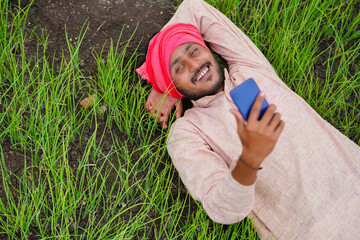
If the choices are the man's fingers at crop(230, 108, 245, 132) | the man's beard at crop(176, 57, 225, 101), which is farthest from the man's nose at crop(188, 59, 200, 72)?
the man's fingers at crop(230, 108, 245, 132)

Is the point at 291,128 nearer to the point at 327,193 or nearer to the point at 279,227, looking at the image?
the point at 327,193

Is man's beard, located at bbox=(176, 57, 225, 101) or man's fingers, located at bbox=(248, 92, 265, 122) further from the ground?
man's fingers, located at bbox=(248, 92, 265, 122)

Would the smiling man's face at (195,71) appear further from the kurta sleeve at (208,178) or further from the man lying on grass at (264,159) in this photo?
the kurta sleeve at (208,178)

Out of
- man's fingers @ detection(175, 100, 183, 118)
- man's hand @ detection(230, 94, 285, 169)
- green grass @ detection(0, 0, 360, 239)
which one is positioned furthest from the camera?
man's fingers @ detection(175, 100, 183, 118)

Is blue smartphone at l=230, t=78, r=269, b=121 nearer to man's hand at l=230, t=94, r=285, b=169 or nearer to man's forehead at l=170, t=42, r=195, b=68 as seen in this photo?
man's hand at l=230, t=94, r=285, b=169

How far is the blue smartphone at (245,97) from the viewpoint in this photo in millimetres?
1293

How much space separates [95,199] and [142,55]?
1.01m

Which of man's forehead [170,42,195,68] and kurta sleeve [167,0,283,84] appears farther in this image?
kurta sleeve [167,0,283,84]

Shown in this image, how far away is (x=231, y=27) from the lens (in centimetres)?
220

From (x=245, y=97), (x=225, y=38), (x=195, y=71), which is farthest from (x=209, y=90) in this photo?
(x=245, y=97)

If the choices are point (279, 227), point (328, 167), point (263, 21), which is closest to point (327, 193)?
point (328, 167)

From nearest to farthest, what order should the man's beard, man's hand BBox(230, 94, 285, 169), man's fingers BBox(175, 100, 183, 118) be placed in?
man's hand BBox(230, 94, 285, 169)
the man's beard
man's fingers BBox(175, 100, 183, 118)

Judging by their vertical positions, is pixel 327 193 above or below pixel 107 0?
below

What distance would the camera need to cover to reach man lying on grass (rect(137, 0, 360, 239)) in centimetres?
170
